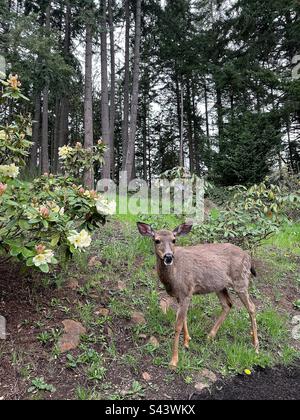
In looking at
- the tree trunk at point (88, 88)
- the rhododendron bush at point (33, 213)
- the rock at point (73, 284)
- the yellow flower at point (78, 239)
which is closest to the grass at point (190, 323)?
the rock at point (73, 284)

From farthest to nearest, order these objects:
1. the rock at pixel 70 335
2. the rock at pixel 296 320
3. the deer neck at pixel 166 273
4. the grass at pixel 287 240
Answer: the grass at pixel 287 240 → the rock at pixel 296 320 → the deer neck at pixel 166 273 → the rock at pixel 70 335

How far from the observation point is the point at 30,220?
11.1 ft

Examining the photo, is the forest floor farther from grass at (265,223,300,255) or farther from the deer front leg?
grass at (265,223,300,255)

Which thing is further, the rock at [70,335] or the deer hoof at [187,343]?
the deer hoof at [187,343]

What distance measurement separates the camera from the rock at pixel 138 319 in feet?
15.4

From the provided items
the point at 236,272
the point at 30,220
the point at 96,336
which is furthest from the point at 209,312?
the point at 30,220

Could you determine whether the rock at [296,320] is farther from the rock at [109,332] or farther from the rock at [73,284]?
the rock at [73,284]

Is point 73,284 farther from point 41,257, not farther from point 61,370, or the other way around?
point 41,257

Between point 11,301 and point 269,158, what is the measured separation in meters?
11.0

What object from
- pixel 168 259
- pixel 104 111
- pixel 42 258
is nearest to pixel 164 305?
pixel 168 259

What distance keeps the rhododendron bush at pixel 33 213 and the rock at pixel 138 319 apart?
134cm

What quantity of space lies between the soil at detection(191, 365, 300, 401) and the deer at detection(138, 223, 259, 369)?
0.43 meters

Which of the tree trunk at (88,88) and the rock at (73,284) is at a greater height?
the tree trunk at (88,88)

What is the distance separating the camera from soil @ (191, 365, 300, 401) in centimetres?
376
